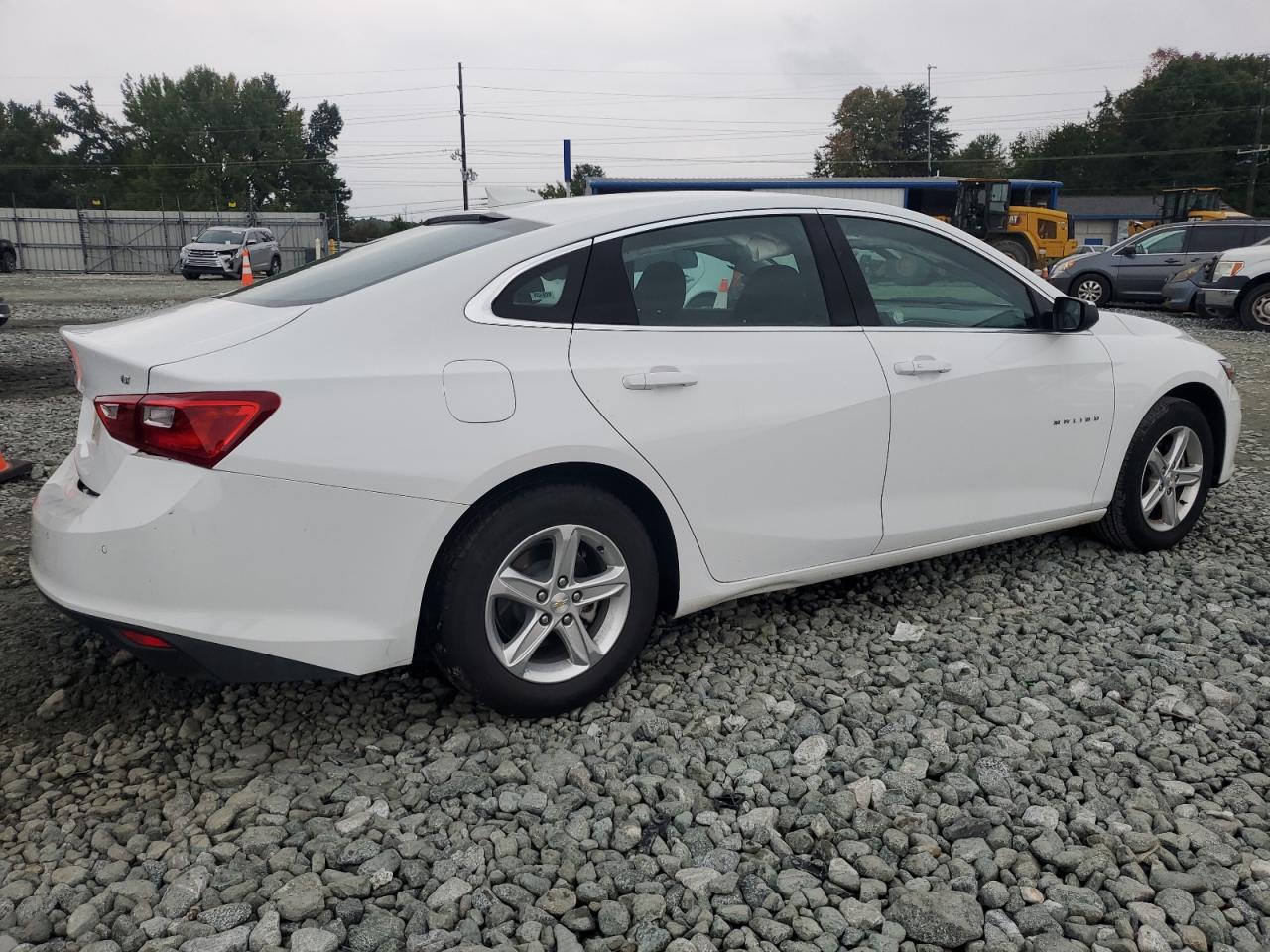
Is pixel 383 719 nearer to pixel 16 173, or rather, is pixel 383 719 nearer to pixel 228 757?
pixel 228 757

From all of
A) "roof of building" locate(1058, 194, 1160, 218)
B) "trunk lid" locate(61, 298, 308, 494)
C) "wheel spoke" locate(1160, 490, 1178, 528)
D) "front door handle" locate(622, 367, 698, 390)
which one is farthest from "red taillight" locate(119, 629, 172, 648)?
"roof of building" locate(1058, 194, 1160, 218)

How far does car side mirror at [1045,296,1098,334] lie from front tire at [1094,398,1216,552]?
0.68 m

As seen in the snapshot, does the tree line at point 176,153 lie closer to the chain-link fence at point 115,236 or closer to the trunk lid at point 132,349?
the chain-link fence at point 115,236

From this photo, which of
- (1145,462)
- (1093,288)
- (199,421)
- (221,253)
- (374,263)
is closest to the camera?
(199,421)

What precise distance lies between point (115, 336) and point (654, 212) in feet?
5.39

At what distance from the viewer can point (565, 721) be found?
3.15m

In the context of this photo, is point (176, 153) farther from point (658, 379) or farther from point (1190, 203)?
point (658, 379)

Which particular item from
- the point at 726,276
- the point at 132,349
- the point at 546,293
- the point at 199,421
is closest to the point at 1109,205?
the point at 726,276

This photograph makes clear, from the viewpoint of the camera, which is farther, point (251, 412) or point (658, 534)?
point (658, 534)

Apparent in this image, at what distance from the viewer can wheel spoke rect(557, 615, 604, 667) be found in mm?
3084

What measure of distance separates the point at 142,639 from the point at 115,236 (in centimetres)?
4638

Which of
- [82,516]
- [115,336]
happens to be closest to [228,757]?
[82,516]

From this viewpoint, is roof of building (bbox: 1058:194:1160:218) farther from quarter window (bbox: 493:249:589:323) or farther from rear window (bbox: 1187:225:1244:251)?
quarter window (bbox: 493:249:589:323)

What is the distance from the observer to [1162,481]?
4.64 metres
